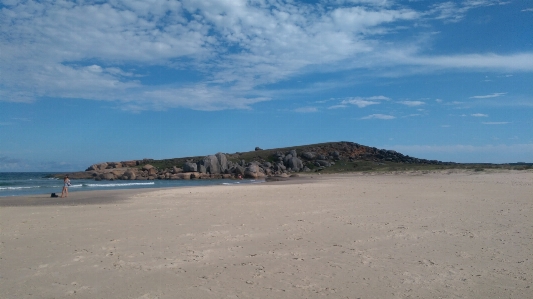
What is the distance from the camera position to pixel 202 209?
1518 centimetres

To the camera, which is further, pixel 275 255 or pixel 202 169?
pixel 202 169

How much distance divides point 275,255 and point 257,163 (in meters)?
59.0

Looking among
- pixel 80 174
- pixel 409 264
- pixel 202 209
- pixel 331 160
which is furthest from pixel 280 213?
pixel 80 174

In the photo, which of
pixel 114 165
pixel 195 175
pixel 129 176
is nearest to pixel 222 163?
pixel 195 175

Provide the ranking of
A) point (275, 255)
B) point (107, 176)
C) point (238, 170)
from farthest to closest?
point (107, 176) < point (238, 170) < point (275, 255)

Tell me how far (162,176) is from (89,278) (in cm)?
5769

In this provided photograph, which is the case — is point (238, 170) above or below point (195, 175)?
above

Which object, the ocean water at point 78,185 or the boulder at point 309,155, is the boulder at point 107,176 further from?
the boulder at point 309,155

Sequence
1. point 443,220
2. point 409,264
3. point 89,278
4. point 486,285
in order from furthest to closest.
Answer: point 443,220, point 409,264, point 89,278, point 486,285

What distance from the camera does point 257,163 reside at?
66.8 m

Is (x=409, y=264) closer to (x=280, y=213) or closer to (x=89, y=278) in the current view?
(x=89, y=278)

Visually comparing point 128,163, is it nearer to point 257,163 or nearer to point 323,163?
point 257,163

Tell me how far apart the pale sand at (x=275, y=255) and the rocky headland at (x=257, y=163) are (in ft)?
141

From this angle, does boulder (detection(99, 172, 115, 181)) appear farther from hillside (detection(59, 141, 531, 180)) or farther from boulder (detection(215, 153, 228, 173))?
boulder (detection(215, 153, 228, 173))
